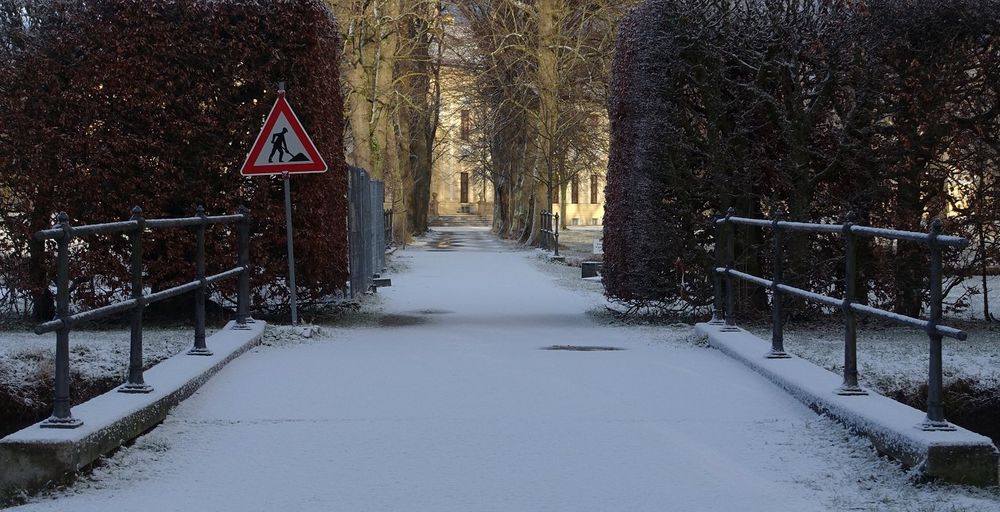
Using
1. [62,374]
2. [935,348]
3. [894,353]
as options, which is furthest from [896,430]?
[894,353]

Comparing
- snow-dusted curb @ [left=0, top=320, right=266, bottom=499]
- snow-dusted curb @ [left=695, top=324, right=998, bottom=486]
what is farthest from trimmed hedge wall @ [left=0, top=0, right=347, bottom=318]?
snow-dusted curb @ [left=695, top=324, right=998, bottom=486]

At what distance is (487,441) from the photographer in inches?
265

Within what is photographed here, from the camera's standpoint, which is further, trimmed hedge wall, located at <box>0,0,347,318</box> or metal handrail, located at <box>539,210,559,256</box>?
metal handrail, located at <box>539,210,559,256</box>

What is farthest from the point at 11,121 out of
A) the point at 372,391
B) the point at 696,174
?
the point at 696,174

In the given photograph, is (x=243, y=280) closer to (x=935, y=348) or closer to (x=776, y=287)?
(x=776, y=287)

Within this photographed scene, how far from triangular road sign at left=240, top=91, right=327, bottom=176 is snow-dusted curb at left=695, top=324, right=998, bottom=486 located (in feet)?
17.7

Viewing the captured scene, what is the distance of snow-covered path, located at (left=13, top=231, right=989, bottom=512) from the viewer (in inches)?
217

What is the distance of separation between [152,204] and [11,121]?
177 cm

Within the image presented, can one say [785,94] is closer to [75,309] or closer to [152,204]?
[152,204]

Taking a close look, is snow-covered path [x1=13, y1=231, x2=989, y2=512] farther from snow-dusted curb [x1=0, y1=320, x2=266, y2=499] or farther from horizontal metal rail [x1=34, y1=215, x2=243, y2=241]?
horizontal metal rail [x1=34, y1=215, x2=243, y2=241]

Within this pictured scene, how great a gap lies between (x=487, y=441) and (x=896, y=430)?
2.18 meters

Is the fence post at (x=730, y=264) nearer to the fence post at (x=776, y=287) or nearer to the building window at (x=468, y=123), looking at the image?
the fence post at (x=776, y=287)

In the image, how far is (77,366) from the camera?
10.3m

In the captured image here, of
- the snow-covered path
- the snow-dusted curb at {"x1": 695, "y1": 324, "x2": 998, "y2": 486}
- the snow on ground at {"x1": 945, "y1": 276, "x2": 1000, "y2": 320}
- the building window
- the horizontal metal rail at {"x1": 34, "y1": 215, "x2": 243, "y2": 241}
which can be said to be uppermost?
the building window
